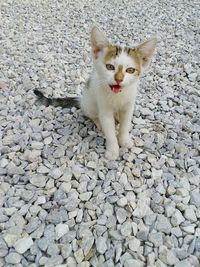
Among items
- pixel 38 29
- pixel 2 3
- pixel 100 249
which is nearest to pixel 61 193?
pixel 100 249

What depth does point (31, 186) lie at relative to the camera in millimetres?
1815

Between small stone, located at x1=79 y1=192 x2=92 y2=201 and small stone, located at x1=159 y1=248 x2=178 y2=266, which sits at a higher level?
small stone, located at x1=159 y1=248 x2=178 y2=266

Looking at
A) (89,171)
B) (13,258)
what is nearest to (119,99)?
(89,171)

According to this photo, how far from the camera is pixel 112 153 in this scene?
200 centimetres

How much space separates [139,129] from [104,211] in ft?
2.44

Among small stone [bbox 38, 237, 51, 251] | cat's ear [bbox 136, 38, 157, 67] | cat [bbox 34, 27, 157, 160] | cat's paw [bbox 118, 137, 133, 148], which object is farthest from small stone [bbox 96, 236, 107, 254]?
cat's ear [bbox 136, 38, 157, 67]

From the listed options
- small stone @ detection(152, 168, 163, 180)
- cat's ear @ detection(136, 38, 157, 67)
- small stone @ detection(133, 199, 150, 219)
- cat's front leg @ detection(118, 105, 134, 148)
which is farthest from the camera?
cat's front leg @ detection(118, 105, 134, 148)

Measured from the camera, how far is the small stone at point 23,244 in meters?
1.50

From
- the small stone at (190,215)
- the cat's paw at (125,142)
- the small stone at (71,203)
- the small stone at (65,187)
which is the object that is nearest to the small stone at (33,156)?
the small stone at (65,187)

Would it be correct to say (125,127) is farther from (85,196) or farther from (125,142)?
(85,196)

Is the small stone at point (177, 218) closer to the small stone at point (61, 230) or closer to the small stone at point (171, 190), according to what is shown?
the small stone at point (171, 190)

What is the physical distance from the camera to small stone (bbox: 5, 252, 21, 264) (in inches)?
57.1

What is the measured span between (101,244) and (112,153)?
61 centimetres

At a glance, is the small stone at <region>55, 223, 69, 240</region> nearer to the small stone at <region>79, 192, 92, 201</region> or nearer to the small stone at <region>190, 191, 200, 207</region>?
the small stone at <region>79, 192, 92, 201</region>
